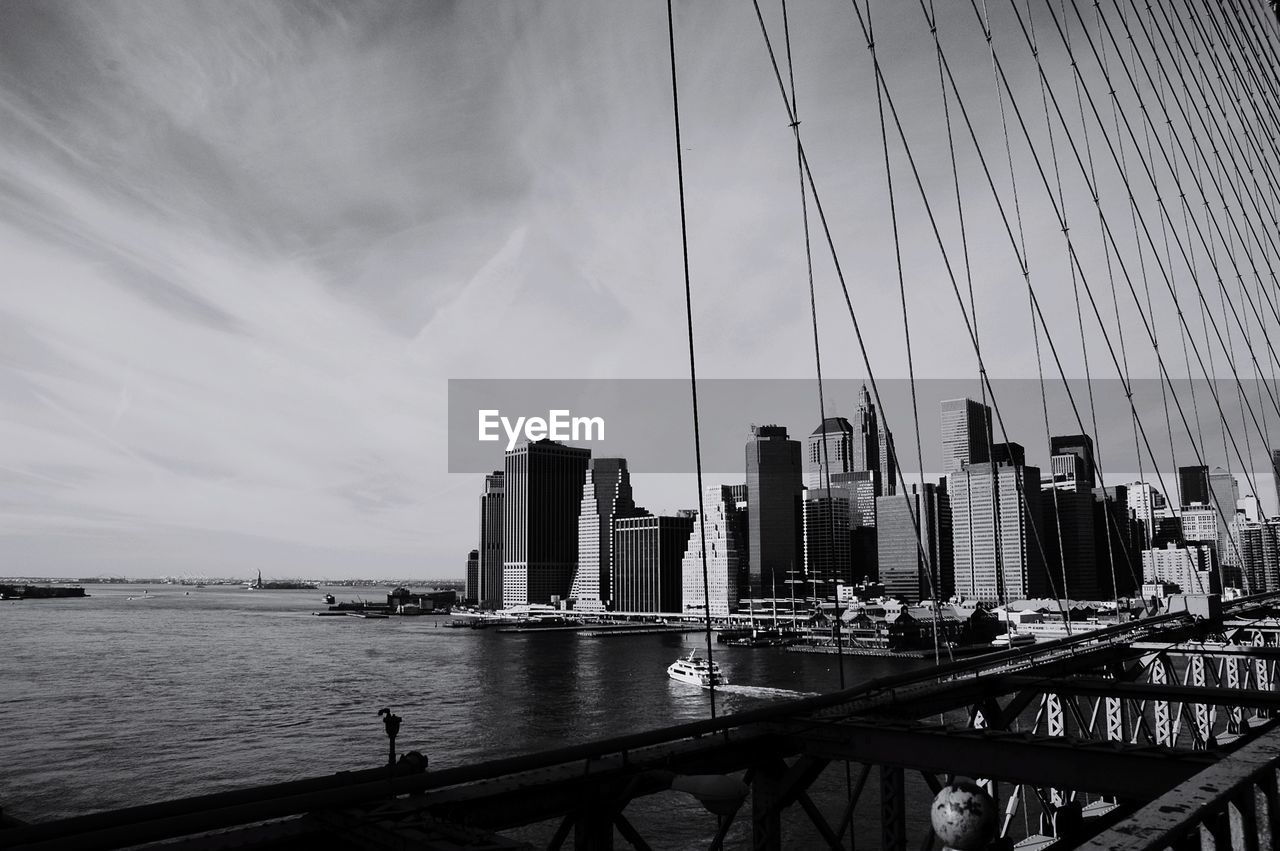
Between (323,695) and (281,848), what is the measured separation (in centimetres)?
7378

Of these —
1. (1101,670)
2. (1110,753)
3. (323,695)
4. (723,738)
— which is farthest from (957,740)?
(323,695)

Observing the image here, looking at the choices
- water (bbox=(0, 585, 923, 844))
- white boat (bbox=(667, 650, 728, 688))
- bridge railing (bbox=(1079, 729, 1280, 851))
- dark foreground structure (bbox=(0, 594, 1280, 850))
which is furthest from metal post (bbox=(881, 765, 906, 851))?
white boat (bbox=(667, 650, 728, 688))

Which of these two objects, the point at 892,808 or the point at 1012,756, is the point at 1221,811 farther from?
the point at 892,808

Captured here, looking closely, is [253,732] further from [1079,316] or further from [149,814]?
[149,814]

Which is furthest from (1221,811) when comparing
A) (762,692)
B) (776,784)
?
(762,692)

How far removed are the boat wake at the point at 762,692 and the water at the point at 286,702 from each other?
0.37m

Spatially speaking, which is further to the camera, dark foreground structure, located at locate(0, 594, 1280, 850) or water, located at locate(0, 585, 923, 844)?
water, located at locate(0, 585, 923, 844)

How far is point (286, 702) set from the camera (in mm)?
67125

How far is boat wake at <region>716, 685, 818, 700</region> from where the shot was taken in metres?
75.5

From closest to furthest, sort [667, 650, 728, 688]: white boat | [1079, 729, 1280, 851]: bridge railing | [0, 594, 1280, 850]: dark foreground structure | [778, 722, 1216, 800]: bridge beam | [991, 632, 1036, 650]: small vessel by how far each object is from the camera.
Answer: [1079, 729, 1280, 851]: bridge railing < [0, 594, 1280, 850]: dark foreground structure < [778, 722, 1216, 800]: bridge beam < [667, 650, 728, 688]: white boat < [991, 632, 1036, 650]: small vessel

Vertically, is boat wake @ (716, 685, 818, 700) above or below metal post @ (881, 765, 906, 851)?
below

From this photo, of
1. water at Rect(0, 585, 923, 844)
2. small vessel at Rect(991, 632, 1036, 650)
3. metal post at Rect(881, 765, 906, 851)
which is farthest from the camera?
small vessel at Rect(991, 632, 1036, 650)

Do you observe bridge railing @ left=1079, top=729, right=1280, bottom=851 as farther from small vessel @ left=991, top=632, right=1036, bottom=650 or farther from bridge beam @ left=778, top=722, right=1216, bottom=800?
small vessel @ left=991, top=632, right=1036, bottom=650

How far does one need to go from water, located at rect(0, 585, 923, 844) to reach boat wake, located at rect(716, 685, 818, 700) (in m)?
Result: 0.37
